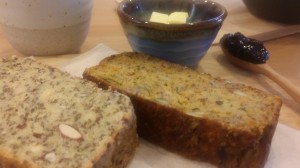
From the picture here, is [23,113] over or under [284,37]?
over

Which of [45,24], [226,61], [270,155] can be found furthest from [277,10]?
[45,24]

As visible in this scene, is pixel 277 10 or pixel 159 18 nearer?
pixel 159 18

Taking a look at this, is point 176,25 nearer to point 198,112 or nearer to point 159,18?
point 159,18

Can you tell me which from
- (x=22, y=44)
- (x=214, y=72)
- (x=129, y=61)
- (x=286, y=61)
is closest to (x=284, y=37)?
(x=286, y=61)

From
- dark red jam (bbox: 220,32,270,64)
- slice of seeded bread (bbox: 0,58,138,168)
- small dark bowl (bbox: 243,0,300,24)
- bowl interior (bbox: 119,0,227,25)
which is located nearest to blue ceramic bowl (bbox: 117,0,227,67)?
bowl interior (bbox: 119,0,227,25)

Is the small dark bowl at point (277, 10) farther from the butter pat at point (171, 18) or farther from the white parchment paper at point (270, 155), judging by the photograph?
the white parchment paper at point (270, 155)

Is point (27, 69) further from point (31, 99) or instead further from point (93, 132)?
point (93, 132)
